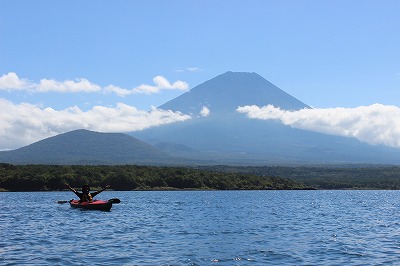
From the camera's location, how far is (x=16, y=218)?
63531mm

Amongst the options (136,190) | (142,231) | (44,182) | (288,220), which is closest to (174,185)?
(136,190)

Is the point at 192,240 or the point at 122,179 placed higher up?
the point at 122,179

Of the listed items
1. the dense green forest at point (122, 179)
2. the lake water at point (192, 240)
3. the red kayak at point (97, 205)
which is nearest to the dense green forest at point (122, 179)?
the dense green forest at point (122, 179)

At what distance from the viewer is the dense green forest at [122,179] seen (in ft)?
493

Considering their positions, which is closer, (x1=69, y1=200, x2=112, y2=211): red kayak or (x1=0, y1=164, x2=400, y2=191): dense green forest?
(x1=69, y1=200, x2=112, y2=211): red kayak

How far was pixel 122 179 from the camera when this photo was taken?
164000mm

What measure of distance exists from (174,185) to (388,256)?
13697 cm

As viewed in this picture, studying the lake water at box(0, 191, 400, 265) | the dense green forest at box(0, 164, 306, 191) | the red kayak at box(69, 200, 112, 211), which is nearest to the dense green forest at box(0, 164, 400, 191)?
the dense green forest at box(0, 164, 306, 191)

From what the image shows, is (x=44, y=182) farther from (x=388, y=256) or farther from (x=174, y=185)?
(x=388, y=256)

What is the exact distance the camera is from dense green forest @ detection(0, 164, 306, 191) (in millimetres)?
150125

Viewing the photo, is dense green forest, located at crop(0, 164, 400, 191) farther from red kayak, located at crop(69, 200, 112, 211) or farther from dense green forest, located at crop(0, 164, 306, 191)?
red kayak, located at crop(69, 200, 112, 211)

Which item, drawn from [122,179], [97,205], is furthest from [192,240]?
[122,179]

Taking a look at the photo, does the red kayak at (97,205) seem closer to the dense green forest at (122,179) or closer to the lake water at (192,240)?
the lake water at (192,240)

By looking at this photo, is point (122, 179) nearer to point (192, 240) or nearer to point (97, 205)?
point (97, 205)
